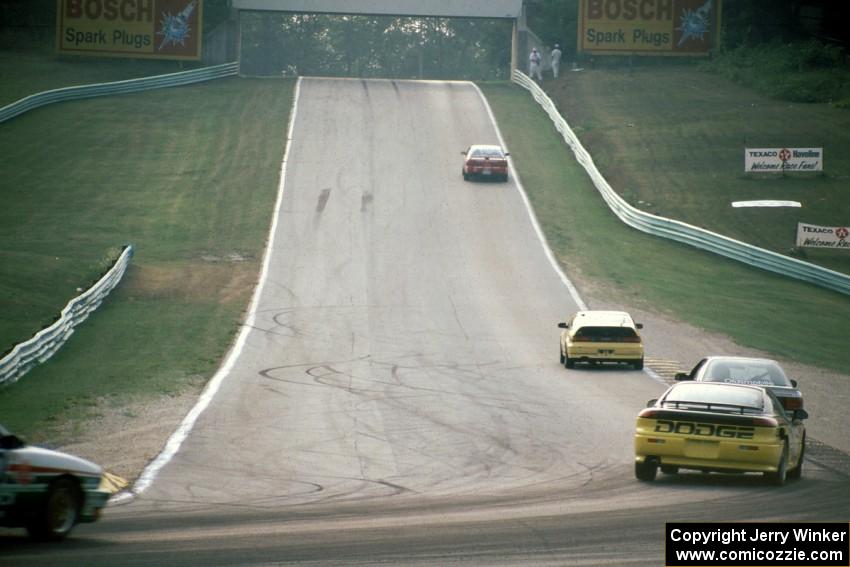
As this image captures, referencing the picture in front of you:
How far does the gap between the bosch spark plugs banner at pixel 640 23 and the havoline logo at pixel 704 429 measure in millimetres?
58591

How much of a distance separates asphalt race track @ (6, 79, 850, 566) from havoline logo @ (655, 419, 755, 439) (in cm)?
63

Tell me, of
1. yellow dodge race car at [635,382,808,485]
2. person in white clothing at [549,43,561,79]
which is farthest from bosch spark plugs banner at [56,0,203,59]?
yellow dodge race car at [635,382,808,485]

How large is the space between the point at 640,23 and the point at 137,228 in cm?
3837

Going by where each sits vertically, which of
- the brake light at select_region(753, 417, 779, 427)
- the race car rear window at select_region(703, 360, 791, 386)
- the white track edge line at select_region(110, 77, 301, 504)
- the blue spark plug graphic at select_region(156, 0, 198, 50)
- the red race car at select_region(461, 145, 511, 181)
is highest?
the blue spark plug graphic at select_region(156, 0, 198, 50)

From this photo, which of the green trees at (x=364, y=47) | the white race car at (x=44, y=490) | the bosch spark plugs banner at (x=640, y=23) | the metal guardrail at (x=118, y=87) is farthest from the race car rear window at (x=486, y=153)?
the green trees at (x=364, y=47)

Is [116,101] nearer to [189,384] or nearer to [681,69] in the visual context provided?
[681,69]

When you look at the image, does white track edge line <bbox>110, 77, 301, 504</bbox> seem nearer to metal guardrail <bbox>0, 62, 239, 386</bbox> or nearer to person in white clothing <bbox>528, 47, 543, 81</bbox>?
metal guardrail <bbox>0, 62, 239, 386</bbox>

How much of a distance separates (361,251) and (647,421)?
2728cm

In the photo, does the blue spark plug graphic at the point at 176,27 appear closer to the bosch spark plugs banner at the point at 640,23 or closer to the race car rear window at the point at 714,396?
the bosch spark plugs banner at the point at 640,23

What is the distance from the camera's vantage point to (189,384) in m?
23.8

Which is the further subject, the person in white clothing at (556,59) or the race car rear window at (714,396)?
the person in white clothing at (556,59)

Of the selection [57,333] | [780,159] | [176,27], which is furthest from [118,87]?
[57,333]

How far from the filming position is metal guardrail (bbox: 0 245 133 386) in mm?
23156

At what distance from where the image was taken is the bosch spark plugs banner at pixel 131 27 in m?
71.2
